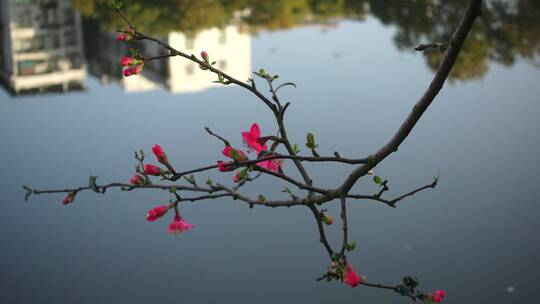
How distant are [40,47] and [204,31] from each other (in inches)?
77.8

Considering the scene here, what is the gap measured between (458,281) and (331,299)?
567mm

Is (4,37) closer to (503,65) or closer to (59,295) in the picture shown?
(503,65)

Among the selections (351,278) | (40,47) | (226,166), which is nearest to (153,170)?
(226,166)

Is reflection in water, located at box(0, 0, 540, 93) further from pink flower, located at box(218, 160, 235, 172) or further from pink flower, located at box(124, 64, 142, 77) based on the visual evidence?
pink flower, located at box(218, 160, 235, 172)

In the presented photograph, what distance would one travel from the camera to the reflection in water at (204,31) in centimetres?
622

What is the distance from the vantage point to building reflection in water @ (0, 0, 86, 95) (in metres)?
6.12

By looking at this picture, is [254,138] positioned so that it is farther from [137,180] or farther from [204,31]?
[204,31]

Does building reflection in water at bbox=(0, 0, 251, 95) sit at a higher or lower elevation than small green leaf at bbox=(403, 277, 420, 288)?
higher

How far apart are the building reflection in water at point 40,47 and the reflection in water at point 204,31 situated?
0.5 inches

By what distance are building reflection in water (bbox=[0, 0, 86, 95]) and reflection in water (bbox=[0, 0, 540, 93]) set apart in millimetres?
12

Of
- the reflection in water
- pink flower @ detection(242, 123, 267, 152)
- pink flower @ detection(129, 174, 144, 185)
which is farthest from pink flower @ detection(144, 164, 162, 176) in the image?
the reflection in water

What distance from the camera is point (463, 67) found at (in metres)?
5.68

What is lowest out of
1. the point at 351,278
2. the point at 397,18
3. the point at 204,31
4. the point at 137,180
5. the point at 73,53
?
the point at 351,278

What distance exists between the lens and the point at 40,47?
809cm
